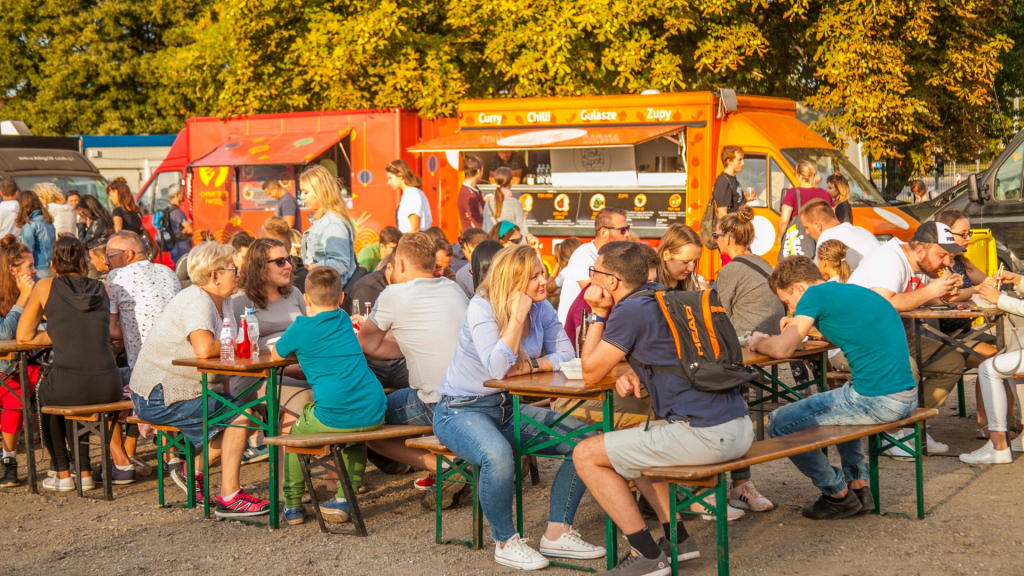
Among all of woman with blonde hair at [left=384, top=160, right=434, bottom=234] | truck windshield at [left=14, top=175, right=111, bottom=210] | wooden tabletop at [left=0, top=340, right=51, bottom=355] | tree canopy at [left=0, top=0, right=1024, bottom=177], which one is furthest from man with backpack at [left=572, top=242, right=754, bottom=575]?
truck windshield at [left=14, top=175, right=111, bottom=210]

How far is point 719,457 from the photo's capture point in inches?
183

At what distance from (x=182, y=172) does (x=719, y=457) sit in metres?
15.8

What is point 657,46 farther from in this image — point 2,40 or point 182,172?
point 2,40

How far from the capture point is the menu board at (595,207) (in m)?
14.4

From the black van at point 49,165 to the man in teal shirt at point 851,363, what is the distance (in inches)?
585

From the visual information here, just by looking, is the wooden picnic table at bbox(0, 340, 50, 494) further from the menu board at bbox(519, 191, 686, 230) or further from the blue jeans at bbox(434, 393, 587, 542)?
the menu board at bbox(519, 191, 686, 230)

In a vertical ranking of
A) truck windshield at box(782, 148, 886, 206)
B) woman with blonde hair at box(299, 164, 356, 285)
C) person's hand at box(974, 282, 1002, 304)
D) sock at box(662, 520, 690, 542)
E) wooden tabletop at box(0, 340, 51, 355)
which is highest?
truck windshield at box(782, 148, 886, 206)

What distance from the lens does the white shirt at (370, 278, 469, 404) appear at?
584cm

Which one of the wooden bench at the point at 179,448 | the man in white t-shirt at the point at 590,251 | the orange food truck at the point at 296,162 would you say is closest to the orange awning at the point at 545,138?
the orange food truck at the point at 296,162

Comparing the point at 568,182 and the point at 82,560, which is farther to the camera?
the point at 568,182

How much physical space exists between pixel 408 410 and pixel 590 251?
2038mm

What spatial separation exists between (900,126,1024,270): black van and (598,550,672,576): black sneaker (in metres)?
9.31

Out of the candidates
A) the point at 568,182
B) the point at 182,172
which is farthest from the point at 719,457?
the point at 182,172

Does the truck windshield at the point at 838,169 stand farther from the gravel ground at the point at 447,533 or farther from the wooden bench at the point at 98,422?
the wooden bench at the point at 98,422
